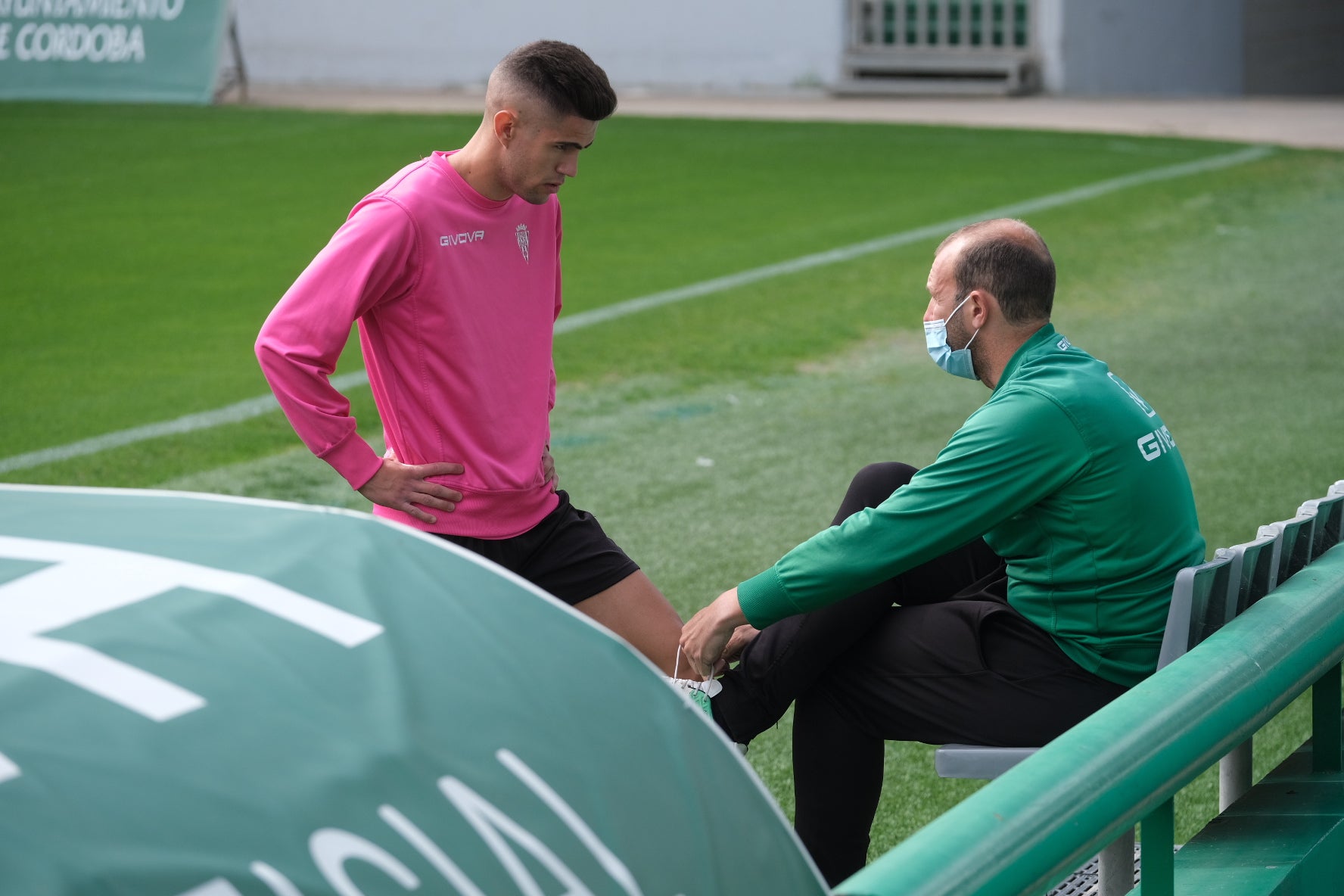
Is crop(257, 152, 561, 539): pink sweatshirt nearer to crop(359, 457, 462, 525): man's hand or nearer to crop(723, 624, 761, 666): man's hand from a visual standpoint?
crop(359, 457, 462, 525): man's hand

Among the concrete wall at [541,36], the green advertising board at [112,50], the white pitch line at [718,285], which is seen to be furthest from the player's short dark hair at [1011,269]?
the concrete wall at [541,36]

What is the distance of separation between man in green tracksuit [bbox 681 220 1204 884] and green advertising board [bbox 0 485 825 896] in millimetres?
1324

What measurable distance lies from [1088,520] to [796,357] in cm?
652

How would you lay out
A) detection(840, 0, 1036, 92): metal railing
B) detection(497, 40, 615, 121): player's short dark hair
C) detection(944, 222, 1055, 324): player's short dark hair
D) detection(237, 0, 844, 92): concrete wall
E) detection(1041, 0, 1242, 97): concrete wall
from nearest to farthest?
detection(944, 222, 1055, 324): player's short dark hair → detection(497, 40, 615, 121): player's short dark hair → detection(1041, 0, 1242, 97): concrete wall → detection(840, 0, 1036, 92): metal railing → detection(237, 0, 844, 92): concrete wall

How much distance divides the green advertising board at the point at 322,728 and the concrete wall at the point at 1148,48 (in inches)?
943

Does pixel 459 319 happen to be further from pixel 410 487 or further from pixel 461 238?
pixel 410 487

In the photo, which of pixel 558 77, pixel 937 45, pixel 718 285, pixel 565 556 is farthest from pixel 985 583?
pixel 937 45

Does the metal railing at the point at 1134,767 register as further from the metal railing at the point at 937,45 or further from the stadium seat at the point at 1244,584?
the metal railing at the point at 937,45

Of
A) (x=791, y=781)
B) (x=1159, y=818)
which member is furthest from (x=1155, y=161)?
(x=1159, y=818)

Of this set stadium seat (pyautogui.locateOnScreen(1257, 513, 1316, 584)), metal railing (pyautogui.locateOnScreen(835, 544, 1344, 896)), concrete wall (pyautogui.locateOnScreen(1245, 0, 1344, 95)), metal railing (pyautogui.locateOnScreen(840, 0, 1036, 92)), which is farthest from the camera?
concrete wall (pyautogui.locateOnScreen(1245, 0, 1344, 95))

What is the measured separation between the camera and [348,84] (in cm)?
2720

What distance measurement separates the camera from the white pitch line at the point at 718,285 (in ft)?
24.4

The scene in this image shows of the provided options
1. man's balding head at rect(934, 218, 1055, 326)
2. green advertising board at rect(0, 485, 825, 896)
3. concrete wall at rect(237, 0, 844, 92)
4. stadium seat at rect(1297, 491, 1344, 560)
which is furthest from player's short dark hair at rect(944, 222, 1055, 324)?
concrete wall at rect(237, 0, 844, 92)

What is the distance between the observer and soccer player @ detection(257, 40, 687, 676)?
10.5ft
